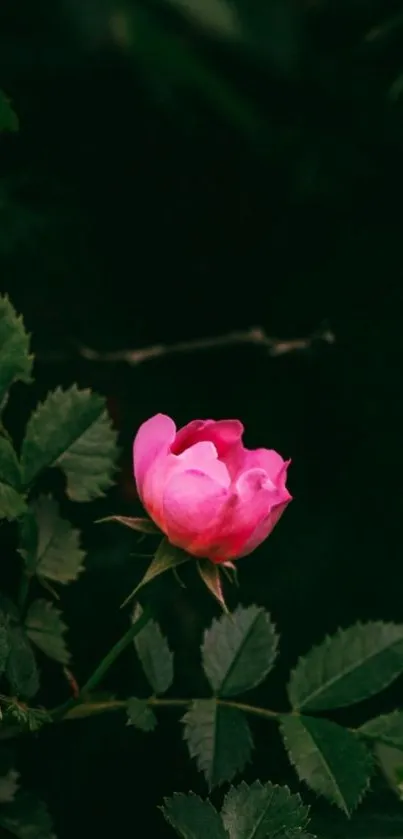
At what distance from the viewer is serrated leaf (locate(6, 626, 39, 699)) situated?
65 cm

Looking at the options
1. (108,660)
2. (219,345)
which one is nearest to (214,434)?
(108,660)

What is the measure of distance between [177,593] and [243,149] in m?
0.43

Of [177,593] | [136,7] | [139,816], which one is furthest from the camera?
[136,7]

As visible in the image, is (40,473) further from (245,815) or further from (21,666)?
(245,815)

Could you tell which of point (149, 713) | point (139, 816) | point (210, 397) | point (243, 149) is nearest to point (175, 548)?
point (149, 713)

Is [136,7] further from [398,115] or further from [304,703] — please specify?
[304,703]

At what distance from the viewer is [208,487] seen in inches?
22.7

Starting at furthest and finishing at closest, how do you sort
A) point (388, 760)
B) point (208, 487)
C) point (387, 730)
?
point (388, 760), point (387, 730), point (208, 487)

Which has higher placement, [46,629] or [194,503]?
[194,503]

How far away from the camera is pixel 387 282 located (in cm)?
118

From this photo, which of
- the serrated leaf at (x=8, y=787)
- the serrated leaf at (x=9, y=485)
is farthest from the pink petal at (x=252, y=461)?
the serrated leaf at (x=8, y=787)

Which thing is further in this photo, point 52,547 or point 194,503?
point 52,547

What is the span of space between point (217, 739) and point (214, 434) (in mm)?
175

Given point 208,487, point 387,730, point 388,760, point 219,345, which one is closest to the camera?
point 208,487
